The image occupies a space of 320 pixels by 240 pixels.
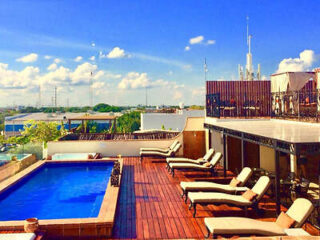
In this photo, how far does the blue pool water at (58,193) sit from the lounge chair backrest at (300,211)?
4.80m

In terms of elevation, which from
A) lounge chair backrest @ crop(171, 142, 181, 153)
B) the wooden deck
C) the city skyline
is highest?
the city skyline

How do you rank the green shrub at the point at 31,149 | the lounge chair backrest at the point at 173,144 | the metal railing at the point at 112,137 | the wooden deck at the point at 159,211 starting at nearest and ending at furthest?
the wooden deck at the point at 159,211, the green shrub at the point at 31,149, the lounge chair backrest at the point at 173,144, the metal railing at the point at 112,137

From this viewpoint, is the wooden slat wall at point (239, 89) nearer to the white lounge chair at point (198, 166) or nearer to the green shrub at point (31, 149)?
the white lounge chair at point (198, 166)

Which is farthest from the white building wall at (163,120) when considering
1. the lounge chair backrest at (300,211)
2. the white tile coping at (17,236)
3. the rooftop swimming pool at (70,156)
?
the white tile coping at (17,236)

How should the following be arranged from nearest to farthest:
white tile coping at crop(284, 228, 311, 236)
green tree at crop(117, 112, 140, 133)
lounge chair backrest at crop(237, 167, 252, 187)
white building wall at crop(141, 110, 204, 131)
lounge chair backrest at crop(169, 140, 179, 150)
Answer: white tile coping at crop(284, 228, 311, 236) → lounge chair backrest at crop(237, 167, 252, 187) → lounge chair backrest at crop(169, 140, 179, 150) → white building wall at crop(141, 110, 204, 131) → green tree at crop(117, 112, 140, 133)

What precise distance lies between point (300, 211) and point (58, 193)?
7907 mm

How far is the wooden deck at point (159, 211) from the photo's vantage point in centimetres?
597

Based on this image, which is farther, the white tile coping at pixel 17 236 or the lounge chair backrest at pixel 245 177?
the lounge chair backrest at pixel 245 177

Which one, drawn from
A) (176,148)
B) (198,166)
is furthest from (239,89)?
(198,166)

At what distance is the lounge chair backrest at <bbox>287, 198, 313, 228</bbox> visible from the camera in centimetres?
535

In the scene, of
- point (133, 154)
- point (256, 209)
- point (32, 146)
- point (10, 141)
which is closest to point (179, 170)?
point (133, 154)

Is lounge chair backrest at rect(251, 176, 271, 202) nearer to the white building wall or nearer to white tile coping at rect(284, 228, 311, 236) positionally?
white tile coping at rect(284, 228, 311, 236)

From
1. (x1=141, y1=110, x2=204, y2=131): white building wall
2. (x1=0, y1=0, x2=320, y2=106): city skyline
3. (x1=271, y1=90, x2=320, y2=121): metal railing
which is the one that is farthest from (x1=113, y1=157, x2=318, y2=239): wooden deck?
(x1=141, y1=110, x2=204, y2=131): white building wall

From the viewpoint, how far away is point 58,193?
1062cm
